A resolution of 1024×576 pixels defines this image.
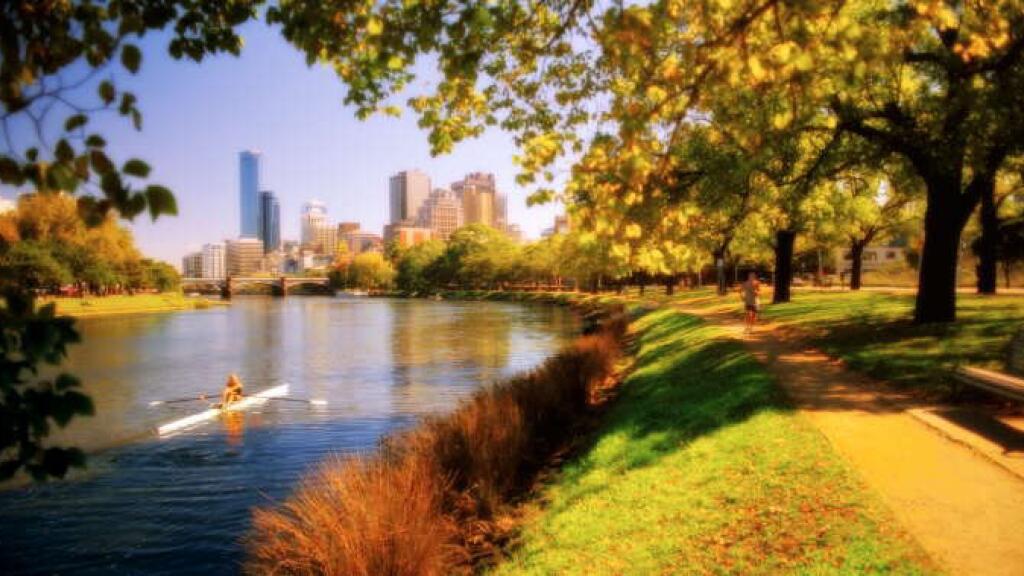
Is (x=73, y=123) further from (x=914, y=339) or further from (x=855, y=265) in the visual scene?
(x=855, y=265)

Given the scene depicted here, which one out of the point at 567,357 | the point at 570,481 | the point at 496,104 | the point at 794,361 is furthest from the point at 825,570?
the point at 567,357

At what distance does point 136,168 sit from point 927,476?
A: 9.22 metres

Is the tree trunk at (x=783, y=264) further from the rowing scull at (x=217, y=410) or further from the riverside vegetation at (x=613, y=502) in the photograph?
the rowing scull at (x=217, y=410)

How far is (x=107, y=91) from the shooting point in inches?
122

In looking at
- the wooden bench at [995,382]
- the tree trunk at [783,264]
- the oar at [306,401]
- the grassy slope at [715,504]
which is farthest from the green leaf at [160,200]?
the tree trunk at [783,264]

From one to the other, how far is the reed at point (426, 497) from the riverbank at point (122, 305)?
8172 centimetres

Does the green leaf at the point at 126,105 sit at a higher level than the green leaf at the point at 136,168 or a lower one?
higher

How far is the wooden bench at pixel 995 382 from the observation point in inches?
372

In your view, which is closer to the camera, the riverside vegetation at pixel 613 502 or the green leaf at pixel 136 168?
the green leaf at pixel 136 168

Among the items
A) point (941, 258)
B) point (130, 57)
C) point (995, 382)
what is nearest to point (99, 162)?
point (130, 57)

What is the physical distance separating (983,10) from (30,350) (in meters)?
10.6

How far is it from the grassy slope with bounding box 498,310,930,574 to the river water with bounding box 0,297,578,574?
6154 mm

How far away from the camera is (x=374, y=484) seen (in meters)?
9.81

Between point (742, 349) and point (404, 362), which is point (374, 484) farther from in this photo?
point (404, 362)
